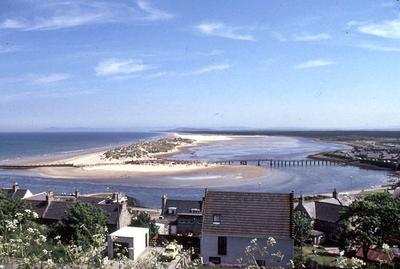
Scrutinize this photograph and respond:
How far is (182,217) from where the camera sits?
145ft

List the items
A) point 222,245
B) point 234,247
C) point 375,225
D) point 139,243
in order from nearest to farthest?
point 375,225 → point 234,247 → point 222,245 → point 139,243

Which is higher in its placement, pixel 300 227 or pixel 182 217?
pixel 300 227

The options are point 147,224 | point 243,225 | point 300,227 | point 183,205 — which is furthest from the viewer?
point 183,205

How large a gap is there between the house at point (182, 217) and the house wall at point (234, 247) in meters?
10.4

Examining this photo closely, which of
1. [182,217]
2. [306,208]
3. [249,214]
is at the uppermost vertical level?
[249,214]

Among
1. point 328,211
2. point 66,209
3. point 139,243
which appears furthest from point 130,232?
point 328,211

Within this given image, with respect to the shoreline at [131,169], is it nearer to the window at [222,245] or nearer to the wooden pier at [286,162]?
the wooden pier at [286,162]

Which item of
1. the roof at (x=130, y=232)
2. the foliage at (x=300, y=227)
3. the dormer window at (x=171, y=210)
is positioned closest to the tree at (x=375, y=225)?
the foliage at (x=300, y=227)

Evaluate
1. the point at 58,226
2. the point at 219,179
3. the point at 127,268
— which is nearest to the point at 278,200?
the point at 58,226

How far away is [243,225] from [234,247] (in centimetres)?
158

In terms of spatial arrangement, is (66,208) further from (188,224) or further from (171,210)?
(188,224)

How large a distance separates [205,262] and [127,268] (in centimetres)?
2524

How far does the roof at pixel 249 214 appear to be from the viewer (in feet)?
101

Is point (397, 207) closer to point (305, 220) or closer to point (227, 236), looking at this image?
point (305, 220)
